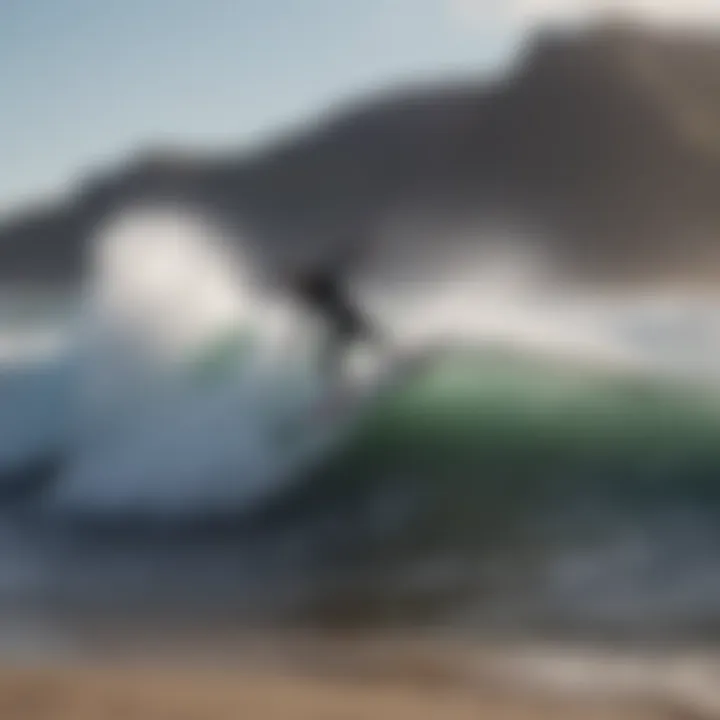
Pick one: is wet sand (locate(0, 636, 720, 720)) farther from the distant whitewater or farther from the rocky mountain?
the rocky mountain

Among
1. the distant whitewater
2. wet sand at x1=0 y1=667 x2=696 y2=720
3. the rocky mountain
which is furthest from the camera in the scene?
the rocky mountain

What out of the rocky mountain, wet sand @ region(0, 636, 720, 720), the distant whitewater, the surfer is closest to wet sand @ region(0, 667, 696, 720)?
wet sand @ region(0, 636, 720, 720)

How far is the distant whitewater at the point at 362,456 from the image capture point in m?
1.95

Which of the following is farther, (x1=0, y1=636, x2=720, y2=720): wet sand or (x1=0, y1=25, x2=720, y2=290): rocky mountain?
(x1=0, y1=25, x2=720, y2=290): rocky mountain

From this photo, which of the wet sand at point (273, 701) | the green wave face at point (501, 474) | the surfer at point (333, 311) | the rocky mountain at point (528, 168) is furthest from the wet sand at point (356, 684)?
the rocky mountain at point (528, 168)

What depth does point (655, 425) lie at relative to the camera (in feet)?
6.64

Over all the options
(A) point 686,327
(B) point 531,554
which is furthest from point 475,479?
(A) point 686,327

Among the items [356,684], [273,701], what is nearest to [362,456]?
[356,684]

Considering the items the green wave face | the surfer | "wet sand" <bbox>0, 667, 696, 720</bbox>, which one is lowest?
"wet sand" <bbox>0, 667, 696, 720</bbox>

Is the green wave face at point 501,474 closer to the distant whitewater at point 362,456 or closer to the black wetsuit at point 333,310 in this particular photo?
the distant whitewater at point 362,456

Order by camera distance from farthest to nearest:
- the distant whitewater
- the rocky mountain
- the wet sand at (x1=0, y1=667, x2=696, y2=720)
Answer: the rocky mountain → the distant whitewater → the wet sand at (x1=0, y1=667, x2=696, y2=720)

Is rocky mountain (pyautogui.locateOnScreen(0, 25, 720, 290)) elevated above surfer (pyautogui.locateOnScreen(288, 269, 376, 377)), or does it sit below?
above

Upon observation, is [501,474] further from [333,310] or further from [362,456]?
[333,310]

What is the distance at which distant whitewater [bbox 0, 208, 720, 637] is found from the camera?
195cm
